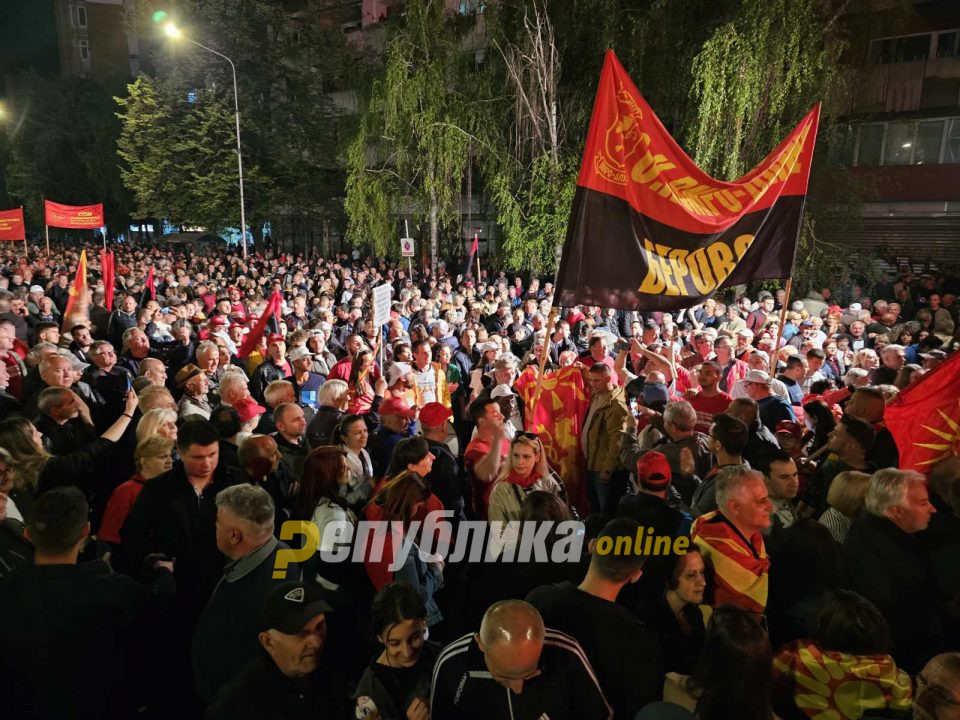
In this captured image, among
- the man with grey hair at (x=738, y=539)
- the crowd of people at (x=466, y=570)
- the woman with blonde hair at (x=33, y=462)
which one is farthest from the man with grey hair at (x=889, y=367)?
the woman with blonde hair at (x=33, y=462)

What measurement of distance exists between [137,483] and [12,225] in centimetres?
1812

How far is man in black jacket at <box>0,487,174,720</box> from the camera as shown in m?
2.35

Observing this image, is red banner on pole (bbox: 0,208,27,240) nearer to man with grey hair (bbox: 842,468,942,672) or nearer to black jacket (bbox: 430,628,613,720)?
black jacket (bbox: 430,628,613,720)

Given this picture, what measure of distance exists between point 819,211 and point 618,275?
1539 cm

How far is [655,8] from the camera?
53.7ft

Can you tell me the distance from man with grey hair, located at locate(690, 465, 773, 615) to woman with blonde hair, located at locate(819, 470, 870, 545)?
71 centimetres

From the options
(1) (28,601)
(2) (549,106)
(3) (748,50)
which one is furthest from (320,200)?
(1) (28,601)

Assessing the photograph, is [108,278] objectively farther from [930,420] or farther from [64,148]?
[64,148]

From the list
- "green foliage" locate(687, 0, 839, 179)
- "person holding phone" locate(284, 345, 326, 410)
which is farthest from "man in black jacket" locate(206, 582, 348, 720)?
"green foliage" locate(687, 0, 839, 179)

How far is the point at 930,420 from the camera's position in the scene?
168 inches

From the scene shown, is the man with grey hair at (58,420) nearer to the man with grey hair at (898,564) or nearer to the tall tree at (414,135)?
the man with grey hair at (898,564)

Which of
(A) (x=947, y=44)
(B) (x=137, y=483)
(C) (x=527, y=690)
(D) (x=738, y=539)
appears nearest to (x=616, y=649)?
(C) (x=527, y=690)

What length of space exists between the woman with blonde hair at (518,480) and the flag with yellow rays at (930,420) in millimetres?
2469

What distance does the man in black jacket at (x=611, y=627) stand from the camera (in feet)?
7.57
